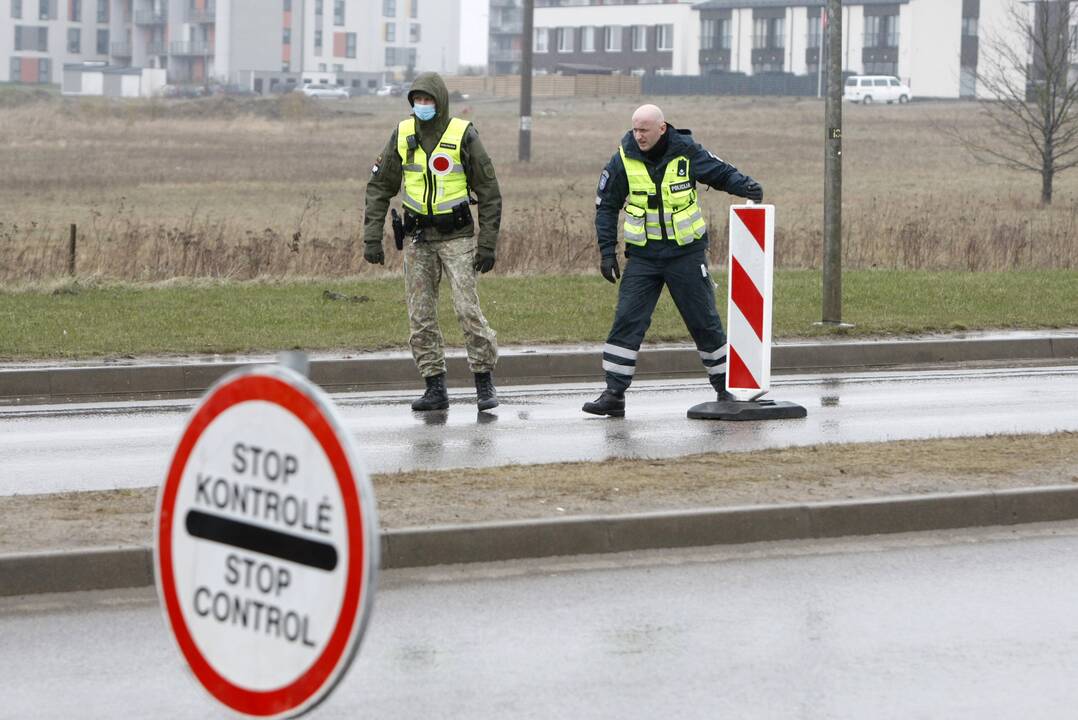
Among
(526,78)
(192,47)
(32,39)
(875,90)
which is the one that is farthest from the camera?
(32,39)

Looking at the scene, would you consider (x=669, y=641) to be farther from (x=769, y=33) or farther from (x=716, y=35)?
(x=716, y=35)

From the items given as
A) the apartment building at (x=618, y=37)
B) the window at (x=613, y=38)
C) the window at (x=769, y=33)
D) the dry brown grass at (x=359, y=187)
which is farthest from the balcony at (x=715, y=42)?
the dry brown grass at (x=359, y=187)

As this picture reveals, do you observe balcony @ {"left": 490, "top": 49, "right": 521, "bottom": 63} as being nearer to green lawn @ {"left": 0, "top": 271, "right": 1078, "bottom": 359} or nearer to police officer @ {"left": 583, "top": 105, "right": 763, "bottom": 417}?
green lawn @ {"left": 0, "top": 271, "right": 1078, "bottom": 359}

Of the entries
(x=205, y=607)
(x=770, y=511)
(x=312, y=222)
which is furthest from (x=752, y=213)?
(x=312, y=222)

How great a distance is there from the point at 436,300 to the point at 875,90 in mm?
92773

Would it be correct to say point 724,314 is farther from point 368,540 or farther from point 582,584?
point 368,540

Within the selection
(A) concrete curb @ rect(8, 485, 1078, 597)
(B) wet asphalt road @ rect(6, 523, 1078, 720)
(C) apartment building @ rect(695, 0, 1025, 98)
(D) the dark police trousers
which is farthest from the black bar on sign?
(C) apartment building @ rect(695, 0, 1025, 98)

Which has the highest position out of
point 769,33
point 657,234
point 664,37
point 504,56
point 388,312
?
point 504,56

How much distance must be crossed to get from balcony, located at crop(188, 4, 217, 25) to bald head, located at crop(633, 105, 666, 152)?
127107mm

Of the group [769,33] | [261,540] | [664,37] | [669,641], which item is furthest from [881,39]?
[261,540]

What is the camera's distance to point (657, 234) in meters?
11.5

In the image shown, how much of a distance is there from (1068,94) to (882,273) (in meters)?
17.6

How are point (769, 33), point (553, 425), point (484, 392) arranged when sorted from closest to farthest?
point (553, 425) < point (484, 392) < point (769, 33)

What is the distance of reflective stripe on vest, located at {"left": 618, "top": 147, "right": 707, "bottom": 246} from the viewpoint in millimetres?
11352
